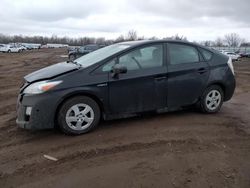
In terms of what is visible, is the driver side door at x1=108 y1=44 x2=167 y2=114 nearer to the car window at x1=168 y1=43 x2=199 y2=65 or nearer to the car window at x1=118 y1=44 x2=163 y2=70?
the car window at x1=118 y1=44 x2=163 y2=70

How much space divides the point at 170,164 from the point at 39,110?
2.13 m

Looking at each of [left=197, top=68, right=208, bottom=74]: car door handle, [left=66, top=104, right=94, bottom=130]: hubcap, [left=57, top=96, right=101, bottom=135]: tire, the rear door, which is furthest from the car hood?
[left=197, top=68, right=208, bottom=74]: car door handle

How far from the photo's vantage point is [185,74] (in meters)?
5.87

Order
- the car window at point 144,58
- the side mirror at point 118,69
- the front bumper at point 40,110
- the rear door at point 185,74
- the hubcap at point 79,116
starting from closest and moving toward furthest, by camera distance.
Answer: the front bumper at point 40,110
the hubcap at point 79,116
the side mirror at point 118,69
the car window at point 144,58
the rear door at point 185,74

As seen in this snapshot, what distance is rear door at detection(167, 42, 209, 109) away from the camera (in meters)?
5.76

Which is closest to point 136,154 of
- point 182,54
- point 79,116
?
point 79,116

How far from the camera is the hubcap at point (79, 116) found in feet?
16.1

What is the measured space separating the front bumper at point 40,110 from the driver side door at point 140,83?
993mm

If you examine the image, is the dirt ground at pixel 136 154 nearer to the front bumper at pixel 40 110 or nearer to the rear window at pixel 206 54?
the front bumper at pixel 40 110

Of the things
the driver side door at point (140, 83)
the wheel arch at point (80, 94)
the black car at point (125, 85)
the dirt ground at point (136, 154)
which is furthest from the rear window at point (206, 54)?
the wheel arch at point (80, 94)

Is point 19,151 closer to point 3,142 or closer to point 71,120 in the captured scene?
point 3,142

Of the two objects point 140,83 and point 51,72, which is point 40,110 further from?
point 140,83

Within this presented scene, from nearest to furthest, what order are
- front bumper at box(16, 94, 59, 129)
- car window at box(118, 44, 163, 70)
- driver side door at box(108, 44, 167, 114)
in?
1. front bumper at box(16, 94, 59, 129)
2. driver side door at box(108, 44, 167, 114)
3. car window at box(118, 44, 163, 70)

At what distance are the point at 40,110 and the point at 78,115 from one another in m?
0.61
